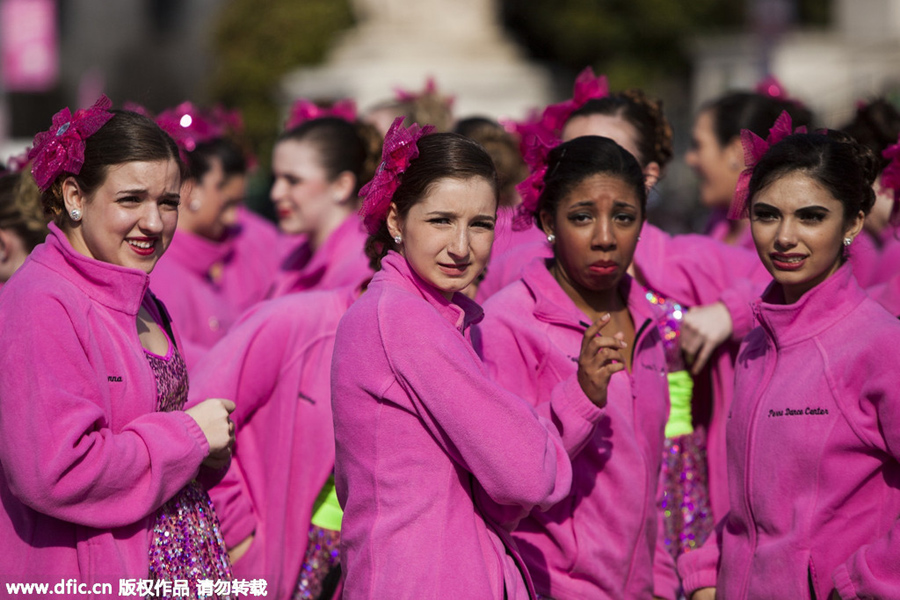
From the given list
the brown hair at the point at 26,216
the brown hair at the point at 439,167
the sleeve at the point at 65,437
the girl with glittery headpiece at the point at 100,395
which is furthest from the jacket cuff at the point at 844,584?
the brown hair at the point at 26,216

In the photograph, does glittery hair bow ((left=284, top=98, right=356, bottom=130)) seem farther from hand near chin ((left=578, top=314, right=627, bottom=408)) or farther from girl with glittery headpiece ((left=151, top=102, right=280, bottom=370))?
hand near chin ((left=578, top=314, right=627, bottom=408))

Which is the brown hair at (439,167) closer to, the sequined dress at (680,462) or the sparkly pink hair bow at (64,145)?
the sparkly pink hair bow at (64,145)

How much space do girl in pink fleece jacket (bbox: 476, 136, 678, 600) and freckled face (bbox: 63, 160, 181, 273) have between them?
108 cm

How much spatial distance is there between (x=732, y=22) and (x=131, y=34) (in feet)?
74.6

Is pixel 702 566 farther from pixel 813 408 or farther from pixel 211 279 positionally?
pixel 211 279

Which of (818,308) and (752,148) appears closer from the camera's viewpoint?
(818,308)

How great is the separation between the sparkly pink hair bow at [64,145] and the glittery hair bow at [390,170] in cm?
79

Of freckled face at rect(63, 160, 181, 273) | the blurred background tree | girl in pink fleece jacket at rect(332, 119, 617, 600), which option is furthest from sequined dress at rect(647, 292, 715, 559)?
the blurred background tree

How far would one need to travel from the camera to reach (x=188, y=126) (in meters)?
4.59

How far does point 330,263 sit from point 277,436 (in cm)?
126

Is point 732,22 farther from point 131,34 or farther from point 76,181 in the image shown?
point 76,181

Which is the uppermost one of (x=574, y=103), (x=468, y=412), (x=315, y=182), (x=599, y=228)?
(x=574, y=103)

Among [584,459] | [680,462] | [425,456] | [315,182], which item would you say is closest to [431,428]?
[425,456]

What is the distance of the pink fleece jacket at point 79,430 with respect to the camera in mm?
3201
